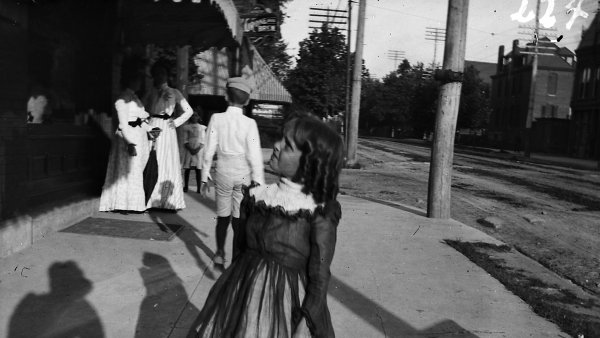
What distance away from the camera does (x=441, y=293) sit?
4797 millimetres

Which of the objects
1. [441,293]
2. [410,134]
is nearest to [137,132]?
[441,293]

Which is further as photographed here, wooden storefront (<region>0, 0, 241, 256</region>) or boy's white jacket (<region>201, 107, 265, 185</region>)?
wooden storefront (<region>0, 0, 241, 256</region>)

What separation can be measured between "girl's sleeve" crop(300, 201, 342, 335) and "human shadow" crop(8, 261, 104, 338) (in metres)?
1.92

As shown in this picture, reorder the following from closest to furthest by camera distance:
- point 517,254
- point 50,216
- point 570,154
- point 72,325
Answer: point 72,325 < point 50,216 < point 517,254 < point 570,154

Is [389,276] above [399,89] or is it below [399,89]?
below

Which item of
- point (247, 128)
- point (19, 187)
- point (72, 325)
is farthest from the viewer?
point (19, 187)

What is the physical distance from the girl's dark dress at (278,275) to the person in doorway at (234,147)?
2368mm

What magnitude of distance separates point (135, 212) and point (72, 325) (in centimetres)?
373

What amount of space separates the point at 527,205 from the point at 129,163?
28.2 feet

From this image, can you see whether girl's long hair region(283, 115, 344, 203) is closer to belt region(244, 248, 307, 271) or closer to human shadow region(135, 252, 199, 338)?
belt region(244, 248, 307, 271)

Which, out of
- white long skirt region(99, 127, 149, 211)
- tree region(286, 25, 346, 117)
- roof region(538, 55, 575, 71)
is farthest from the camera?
roof region(538, 55, 575, 71)

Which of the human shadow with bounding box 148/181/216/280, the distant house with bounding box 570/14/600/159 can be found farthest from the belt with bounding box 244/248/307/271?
the distant house with bounding box 570/14/600/159

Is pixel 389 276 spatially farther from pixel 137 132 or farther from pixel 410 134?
pixel 410 134

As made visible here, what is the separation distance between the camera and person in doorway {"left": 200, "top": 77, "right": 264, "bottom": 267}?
4770mm
